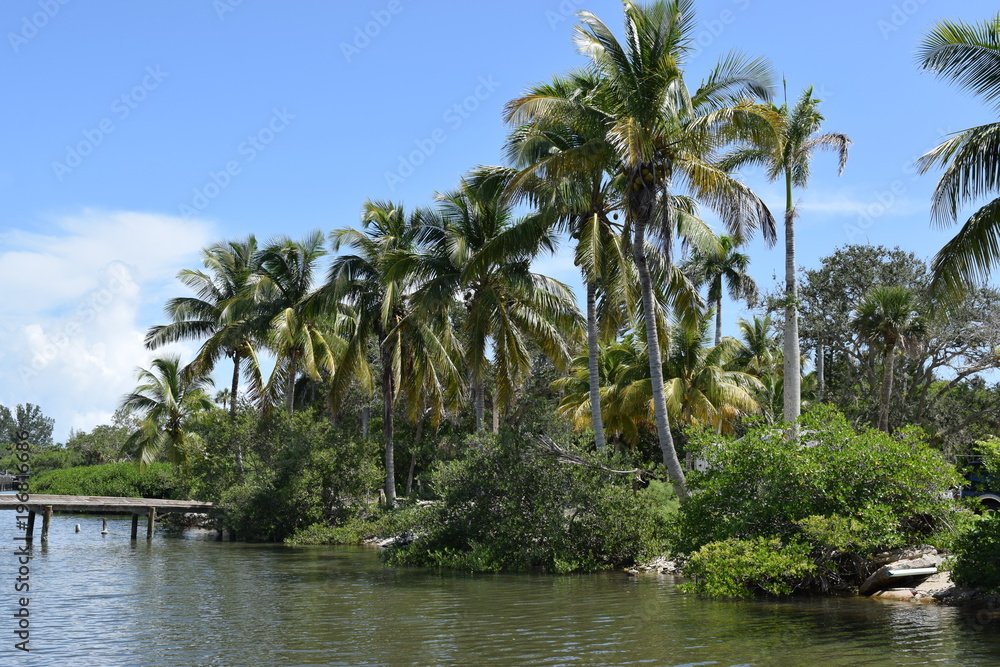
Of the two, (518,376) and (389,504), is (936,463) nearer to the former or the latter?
(518,376)

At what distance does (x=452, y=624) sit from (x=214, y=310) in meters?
29.3

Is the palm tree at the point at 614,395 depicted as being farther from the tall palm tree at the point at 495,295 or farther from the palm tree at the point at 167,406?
the palm tree at the point at 167,406

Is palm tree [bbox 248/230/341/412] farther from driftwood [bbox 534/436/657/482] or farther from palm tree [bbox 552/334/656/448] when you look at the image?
driftwood [bbox 534/436/657/482]

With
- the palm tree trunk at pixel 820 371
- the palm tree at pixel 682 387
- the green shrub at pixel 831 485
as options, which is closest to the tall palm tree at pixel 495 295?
the palm tree at pixel 682 387

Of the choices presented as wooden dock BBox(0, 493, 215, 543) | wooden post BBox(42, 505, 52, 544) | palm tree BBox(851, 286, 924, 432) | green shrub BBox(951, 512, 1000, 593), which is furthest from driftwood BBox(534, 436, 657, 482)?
wooden post BBox(42, 505, 52, 544)

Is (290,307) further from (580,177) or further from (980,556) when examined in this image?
(980,556)

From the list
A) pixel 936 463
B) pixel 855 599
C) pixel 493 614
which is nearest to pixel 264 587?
pixel 493 614

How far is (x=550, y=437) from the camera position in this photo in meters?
20.6

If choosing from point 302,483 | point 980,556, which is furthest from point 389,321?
point 980,556

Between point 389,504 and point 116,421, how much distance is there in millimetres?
50927

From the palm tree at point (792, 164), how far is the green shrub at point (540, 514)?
4.49 meters

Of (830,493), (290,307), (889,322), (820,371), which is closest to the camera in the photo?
(830,493)

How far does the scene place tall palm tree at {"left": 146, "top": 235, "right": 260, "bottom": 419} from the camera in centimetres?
3781

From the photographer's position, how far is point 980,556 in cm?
1246
